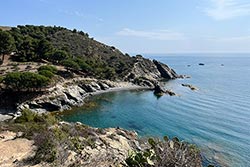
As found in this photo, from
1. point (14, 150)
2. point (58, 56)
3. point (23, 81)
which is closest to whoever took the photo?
point (14, 150)

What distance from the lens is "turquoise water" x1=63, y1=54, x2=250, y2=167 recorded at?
36.7 meters

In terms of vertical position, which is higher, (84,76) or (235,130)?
(84,76)

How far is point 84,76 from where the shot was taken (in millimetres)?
79500

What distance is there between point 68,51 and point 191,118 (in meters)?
60.7

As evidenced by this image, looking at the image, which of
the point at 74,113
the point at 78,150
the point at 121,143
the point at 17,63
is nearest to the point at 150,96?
the point at 74,113

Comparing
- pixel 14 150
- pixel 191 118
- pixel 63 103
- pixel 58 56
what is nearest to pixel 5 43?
pixel 58 56

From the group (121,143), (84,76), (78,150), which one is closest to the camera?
(78,150)

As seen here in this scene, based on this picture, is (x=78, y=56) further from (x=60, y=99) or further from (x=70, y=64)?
(x=60, y=99)

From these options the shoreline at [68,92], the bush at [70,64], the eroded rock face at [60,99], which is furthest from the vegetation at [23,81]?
the bush at [70,64]

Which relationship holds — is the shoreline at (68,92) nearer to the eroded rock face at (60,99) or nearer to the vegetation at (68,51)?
the eroded rock face at (60,99)

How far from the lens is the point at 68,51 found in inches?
3888

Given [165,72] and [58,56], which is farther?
[165,72]

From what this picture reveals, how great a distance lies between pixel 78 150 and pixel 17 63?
6325cm

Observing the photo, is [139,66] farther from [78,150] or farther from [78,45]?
[78,150]
